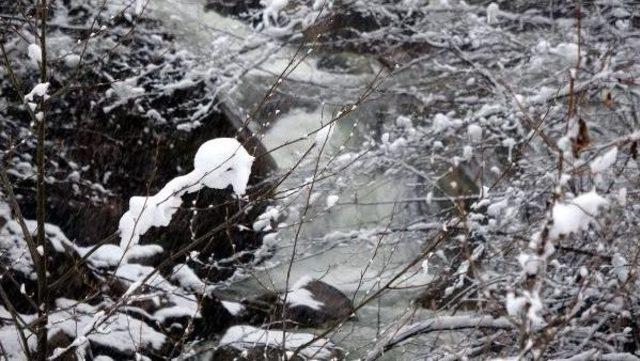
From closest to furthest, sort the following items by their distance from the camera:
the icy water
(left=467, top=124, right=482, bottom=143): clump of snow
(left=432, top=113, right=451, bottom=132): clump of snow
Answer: (left=467, top=124, right=482, bottom=143): clump of snow, (left=432, top=113, right=451, bottom=132): clump of snow, the icy water

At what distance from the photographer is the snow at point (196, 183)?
2.15 m

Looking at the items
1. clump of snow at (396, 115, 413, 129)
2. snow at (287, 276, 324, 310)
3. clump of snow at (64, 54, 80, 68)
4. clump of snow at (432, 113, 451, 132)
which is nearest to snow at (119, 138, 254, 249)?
clump of snow at (432, 113, 451, 132)

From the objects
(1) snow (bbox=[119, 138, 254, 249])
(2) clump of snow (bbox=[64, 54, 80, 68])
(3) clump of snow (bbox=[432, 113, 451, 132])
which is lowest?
(1) snow (bbox=[119, 138, 254, 249])

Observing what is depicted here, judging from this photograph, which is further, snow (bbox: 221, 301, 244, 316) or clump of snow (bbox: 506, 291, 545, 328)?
snow (bbox: 221, 301, 244, 316)

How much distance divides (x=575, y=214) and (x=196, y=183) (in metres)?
1.26

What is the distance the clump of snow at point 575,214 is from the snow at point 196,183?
1060 mm

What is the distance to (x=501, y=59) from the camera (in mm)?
6062

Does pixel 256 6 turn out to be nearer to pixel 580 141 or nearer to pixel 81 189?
pixel 81 189

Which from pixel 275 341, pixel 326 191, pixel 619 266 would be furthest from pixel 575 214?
pixel 326 191

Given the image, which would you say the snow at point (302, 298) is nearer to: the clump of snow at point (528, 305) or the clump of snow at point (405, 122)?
the clump of snow at point (405, 122)

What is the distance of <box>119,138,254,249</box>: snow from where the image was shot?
2154mm

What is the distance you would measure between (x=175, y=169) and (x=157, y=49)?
5.34 ft

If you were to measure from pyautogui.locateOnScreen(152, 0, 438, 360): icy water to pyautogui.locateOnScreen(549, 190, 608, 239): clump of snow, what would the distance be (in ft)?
12.3

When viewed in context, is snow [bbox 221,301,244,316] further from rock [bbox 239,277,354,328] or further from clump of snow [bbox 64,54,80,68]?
clump of snow [bbox 64,54,80,68]
